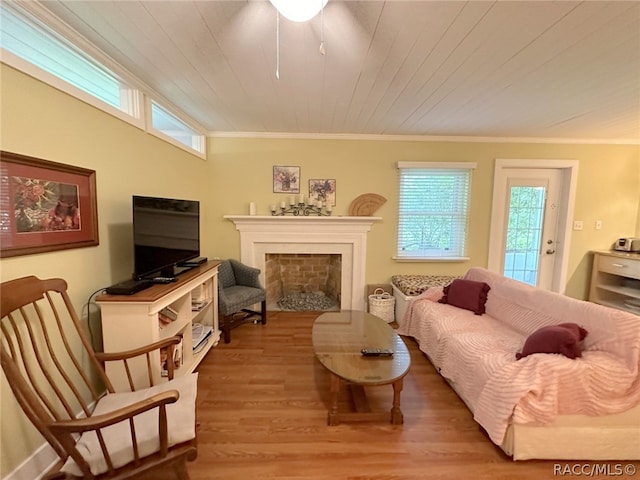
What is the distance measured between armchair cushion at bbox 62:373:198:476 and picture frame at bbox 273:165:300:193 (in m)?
2.63

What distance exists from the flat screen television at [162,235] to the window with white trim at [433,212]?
256 cm

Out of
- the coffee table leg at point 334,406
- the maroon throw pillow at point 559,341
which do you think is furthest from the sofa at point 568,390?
the coffee table leg at point 334,406

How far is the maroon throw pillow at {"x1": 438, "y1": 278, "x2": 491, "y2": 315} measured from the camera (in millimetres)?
2621

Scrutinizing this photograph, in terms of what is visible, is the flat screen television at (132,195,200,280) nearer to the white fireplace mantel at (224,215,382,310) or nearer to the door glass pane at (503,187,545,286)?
the white fireplace mantel at (224,215,382,310)

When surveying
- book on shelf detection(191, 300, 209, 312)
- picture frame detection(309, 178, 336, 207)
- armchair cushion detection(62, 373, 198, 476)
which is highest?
picture frame detection(309, 178, 336, 207)

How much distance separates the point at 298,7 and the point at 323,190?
99.9 inches

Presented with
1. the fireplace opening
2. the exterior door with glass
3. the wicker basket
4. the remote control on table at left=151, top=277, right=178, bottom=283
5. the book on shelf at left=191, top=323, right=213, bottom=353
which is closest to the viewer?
the remote control on table at left=151, top=277, right=178, bottom=283

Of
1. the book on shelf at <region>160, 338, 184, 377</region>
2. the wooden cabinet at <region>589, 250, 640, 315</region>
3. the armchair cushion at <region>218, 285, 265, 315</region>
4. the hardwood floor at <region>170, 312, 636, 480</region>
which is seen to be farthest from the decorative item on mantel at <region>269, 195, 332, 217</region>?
the wooden cabinet at <region>589, 250, 640, 315</region>

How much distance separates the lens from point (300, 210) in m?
3.62

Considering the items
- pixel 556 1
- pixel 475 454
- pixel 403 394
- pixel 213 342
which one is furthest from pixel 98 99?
pixel 475 454

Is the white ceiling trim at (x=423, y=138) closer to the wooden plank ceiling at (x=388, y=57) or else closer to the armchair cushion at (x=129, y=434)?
the wooden plank ceiling at (x=388, y=57)

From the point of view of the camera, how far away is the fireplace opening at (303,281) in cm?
393

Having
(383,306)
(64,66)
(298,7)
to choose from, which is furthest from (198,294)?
(298,7)

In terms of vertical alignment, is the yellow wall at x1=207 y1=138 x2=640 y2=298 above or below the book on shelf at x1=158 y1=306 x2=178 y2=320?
above
